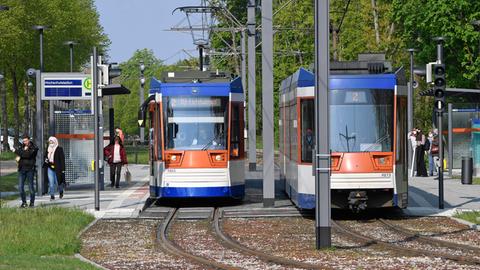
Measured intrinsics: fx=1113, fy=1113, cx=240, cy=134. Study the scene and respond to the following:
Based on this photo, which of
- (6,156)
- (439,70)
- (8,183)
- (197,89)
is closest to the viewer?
(439,70)

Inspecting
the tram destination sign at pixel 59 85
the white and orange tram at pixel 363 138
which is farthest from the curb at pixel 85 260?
the tram destination sign at pixel 59 85

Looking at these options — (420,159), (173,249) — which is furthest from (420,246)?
(420,159)

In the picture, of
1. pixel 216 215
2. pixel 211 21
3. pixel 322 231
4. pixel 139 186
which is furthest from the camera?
pixel 211 21

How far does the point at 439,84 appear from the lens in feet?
76.5

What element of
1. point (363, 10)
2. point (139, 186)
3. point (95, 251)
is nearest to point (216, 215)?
point (95, 251)

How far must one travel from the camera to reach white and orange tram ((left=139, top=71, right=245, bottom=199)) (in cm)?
2484

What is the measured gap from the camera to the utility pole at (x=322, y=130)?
16.6 metres

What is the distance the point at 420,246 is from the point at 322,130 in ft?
7.79

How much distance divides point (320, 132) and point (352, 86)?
→ 4.76m

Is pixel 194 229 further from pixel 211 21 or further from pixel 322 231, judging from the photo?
pixel 211 21

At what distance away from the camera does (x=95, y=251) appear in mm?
16859

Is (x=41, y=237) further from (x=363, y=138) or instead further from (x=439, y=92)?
(x=439, y=92)

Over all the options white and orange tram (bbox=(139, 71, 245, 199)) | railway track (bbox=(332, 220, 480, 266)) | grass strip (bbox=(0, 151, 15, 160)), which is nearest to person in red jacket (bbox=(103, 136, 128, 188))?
white and orange tram (bbox=(139, 71, 245, 199))

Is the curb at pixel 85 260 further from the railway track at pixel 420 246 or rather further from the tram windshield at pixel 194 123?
the tram windshield at pixel 194 123
